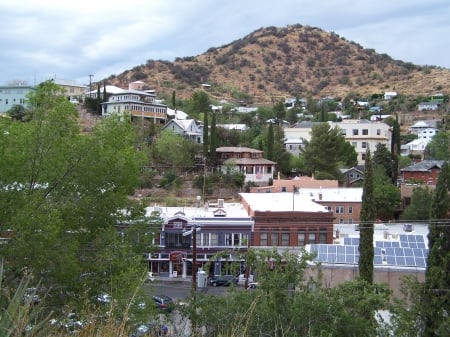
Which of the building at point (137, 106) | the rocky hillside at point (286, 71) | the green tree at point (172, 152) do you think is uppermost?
the rocky hillside at point (286, 71)

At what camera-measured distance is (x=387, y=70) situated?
146 m

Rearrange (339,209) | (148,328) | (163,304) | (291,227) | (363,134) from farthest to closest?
(363,134) < (339,209) < (291,227) < (163,304) < (148,328)

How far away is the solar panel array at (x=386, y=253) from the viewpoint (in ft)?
75.3

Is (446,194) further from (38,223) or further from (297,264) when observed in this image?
(38,223)

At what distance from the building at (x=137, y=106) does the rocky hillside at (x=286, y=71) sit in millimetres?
41642

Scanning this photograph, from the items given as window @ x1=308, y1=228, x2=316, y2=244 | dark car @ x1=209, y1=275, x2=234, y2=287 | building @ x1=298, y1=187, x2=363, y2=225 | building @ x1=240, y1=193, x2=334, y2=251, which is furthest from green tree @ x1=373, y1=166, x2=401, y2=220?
dark car @ x1=209, y1=275, x2=234, y2=287

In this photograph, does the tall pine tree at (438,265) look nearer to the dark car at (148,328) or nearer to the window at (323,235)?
the dark car at (148,328)

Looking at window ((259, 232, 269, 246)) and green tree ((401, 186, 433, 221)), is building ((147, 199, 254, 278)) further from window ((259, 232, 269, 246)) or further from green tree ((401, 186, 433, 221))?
green tree ((401, 186, 433, 221))

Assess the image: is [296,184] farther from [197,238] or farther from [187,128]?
[187,128]

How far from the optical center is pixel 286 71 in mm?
145375

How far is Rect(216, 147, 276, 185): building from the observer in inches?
1984

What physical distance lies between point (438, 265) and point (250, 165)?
3402 cm

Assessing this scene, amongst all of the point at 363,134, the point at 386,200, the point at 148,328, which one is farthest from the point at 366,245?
the point at 363,134

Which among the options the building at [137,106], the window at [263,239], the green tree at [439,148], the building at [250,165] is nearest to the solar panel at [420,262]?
the window at [263,239]
